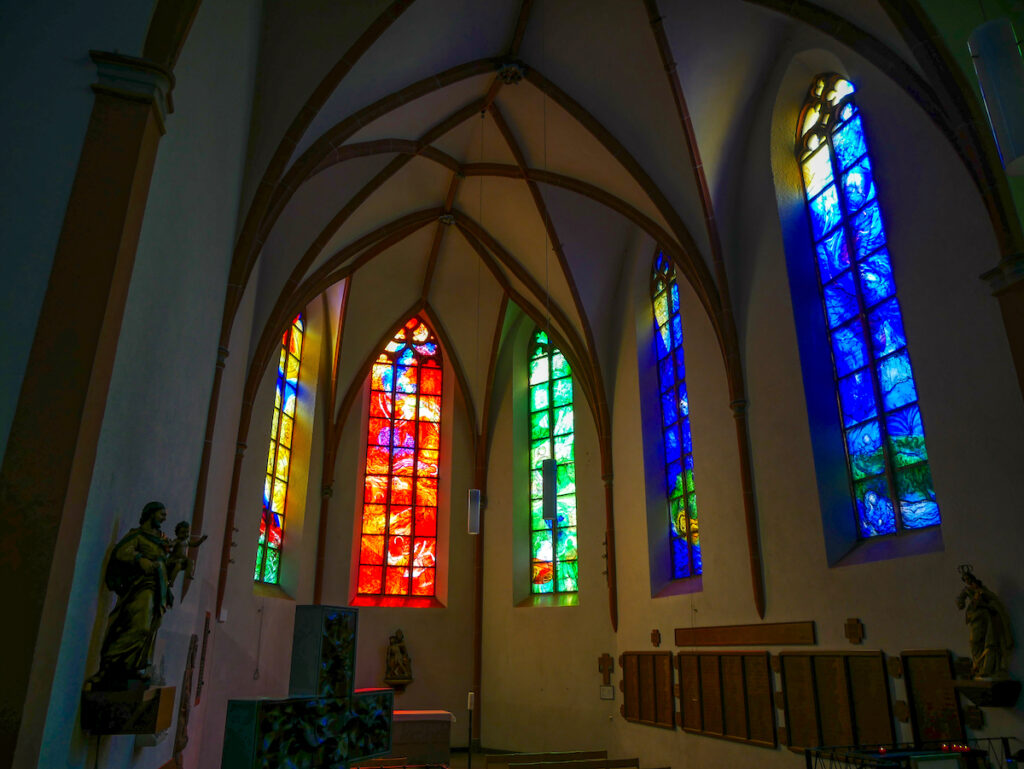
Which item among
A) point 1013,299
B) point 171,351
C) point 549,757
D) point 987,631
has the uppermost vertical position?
point 1013,299

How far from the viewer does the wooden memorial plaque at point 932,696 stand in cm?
674

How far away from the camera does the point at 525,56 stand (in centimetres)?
1111

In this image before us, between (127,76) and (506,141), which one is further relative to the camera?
(506,141)

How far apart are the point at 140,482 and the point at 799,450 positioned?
22.7 ft

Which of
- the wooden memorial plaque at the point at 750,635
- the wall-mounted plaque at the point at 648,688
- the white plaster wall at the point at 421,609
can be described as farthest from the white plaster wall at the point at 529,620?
the wooden memorial plaque at the point at 750,635

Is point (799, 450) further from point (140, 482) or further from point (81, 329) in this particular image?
point (81, 329)

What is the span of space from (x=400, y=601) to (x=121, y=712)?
11.6 m

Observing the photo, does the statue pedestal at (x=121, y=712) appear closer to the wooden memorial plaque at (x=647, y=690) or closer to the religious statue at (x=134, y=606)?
the religious statue at (x=134, y=606)

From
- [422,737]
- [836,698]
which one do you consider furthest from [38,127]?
[422,737]

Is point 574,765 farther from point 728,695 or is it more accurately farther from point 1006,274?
point 1006,274

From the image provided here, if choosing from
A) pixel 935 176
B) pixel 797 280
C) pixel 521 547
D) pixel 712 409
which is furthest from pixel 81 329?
pixel 521 547

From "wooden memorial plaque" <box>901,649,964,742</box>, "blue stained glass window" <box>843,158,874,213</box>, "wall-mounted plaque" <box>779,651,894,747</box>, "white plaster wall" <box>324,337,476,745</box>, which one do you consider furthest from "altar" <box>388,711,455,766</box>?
"blue stained glass window" <box>843,158,874,213</box>

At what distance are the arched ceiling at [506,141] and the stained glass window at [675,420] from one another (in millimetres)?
1164

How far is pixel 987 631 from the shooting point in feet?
20.1
